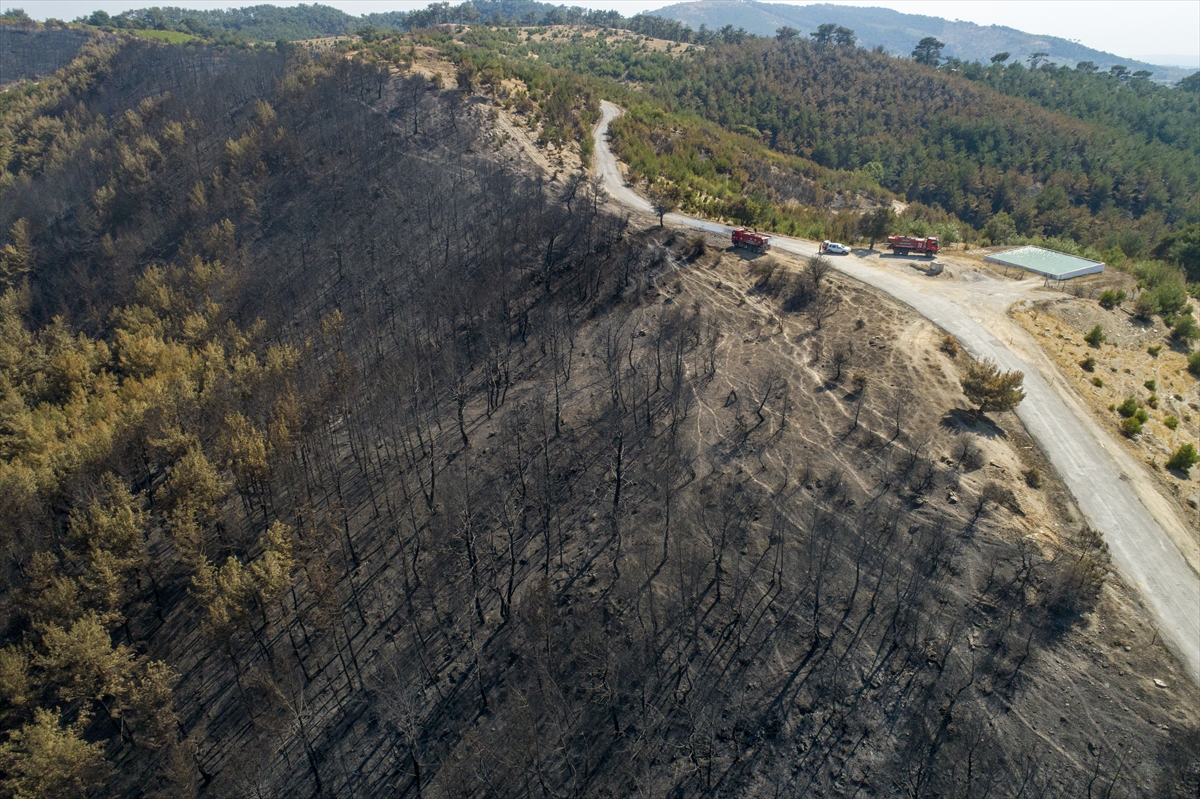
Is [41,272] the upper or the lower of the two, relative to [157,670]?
upper

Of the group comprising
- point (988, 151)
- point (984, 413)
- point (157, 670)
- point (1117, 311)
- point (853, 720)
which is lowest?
point (157, 670)

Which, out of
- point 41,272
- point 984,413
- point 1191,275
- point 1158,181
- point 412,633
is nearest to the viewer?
point 412,633

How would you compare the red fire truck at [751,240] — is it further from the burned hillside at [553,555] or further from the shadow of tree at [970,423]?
the shadow of tree at [970,423]

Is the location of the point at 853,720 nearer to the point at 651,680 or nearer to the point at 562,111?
the point at 651,680

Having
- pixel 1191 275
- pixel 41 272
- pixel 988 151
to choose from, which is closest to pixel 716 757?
pixel 1191 275

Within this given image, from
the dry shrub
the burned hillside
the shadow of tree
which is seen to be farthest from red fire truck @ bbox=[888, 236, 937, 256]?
the dry shrub

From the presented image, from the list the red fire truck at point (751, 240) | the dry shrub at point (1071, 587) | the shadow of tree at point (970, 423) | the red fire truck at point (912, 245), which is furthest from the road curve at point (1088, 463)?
the red fire truck at point (751, 240)

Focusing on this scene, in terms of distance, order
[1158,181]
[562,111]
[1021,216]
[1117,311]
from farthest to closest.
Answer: [1158,181]
[1021,216]
[562,111]
[1117,311]

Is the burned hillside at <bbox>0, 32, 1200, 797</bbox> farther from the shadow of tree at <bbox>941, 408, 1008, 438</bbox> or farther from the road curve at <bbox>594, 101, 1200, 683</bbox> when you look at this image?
the road curve at <bbox>594, 101, 1200, 683</bbox>
